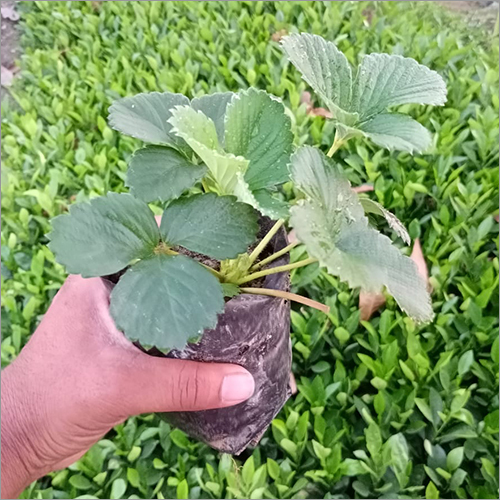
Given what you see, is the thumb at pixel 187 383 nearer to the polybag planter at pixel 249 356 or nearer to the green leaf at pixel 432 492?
the polybag planter at pixel 249 356

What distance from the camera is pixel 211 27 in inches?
51.2

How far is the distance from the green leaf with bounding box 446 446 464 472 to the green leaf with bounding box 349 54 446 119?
0.47m

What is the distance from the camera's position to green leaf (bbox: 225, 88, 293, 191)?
44 centimetres

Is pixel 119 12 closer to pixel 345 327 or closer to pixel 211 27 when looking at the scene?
pixel 211 27

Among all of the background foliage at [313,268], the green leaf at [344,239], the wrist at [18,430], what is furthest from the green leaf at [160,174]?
the background foliage at [313,268]

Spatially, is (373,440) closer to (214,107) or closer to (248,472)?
(248,472)

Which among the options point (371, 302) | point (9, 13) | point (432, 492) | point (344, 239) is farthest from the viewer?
point (9, 13)

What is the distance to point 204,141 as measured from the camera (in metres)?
0.42

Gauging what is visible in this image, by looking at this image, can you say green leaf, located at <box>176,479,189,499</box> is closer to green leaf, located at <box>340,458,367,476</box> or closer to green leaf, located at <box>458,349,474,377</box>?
green leaf, located at <box>340,458,367,476</box>

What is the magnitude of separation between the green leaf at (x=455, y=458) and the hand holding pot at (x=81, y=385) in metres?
0.31

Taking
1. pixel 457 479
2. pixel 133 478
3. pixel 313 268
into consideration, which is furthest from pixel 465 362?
pixel 133 478

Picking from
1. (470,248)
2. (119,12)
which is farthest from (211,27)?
(470,248)

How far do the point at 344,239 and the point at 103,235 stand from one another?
18 centimetres

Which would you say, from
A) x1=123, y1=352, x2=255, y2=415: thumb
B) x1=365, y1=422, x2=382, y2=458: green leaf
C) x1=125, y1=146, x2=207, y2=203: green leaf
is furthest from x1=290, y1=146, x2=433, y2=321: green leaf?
x1=365, y1=422, x2=382, y2=458: green leaf
